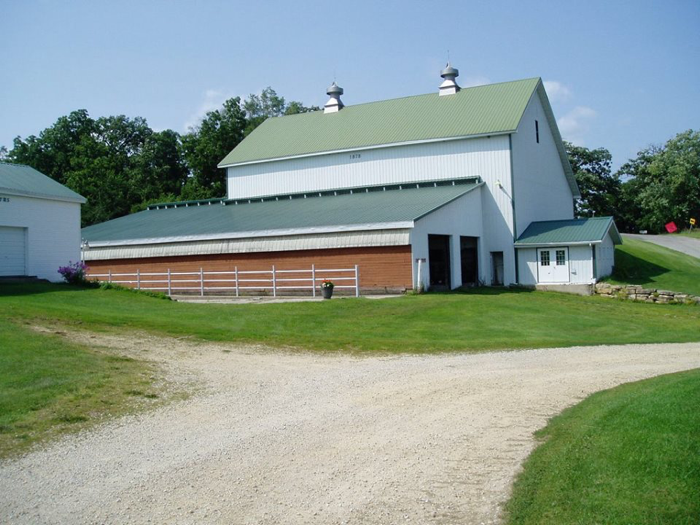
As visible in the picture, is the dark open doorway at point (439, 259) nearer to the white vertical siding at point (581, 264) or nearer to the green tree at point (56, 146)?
the white vertical siding at point (581, 264)

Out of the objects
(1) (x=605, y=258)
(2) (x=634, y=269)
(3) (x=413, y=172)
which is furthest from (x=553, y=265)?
(3) (x=413, y=172)

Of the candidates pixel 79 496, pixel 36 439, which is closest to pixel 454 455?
pixel 79 496

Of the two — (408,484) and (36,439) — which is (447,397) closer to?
(408,484)

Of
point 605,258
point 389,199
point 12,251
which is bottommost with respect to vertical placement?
point 605,258

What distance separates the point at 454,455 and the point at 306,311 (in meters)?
15.7

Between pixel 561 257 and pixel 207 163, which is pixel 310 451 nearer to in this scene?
pixel 561 257

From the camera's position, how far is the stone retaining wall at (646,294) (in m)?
30.8

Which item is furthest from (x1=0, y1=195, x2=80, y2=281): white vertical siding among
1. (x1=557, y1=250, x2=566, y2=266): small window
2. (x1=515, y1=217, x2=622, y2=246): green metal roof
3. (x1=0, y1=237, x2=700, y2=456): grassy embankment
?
(x1=557, y1=250, x2=566, y2=266): small window

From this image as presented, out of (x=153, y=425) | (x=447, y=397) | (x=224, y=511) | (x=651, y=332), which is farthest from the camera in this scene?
(x=651, y=332)

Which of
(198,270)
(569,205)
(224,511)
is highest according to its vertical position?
(569,205)

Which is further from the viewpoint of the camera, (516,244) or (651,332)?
(516,244)

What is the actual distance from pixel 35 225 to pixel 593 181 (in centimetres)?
5800

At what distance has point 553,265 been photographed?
1421 inches

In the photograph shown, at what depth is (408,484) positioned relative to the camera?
22.6 feet
